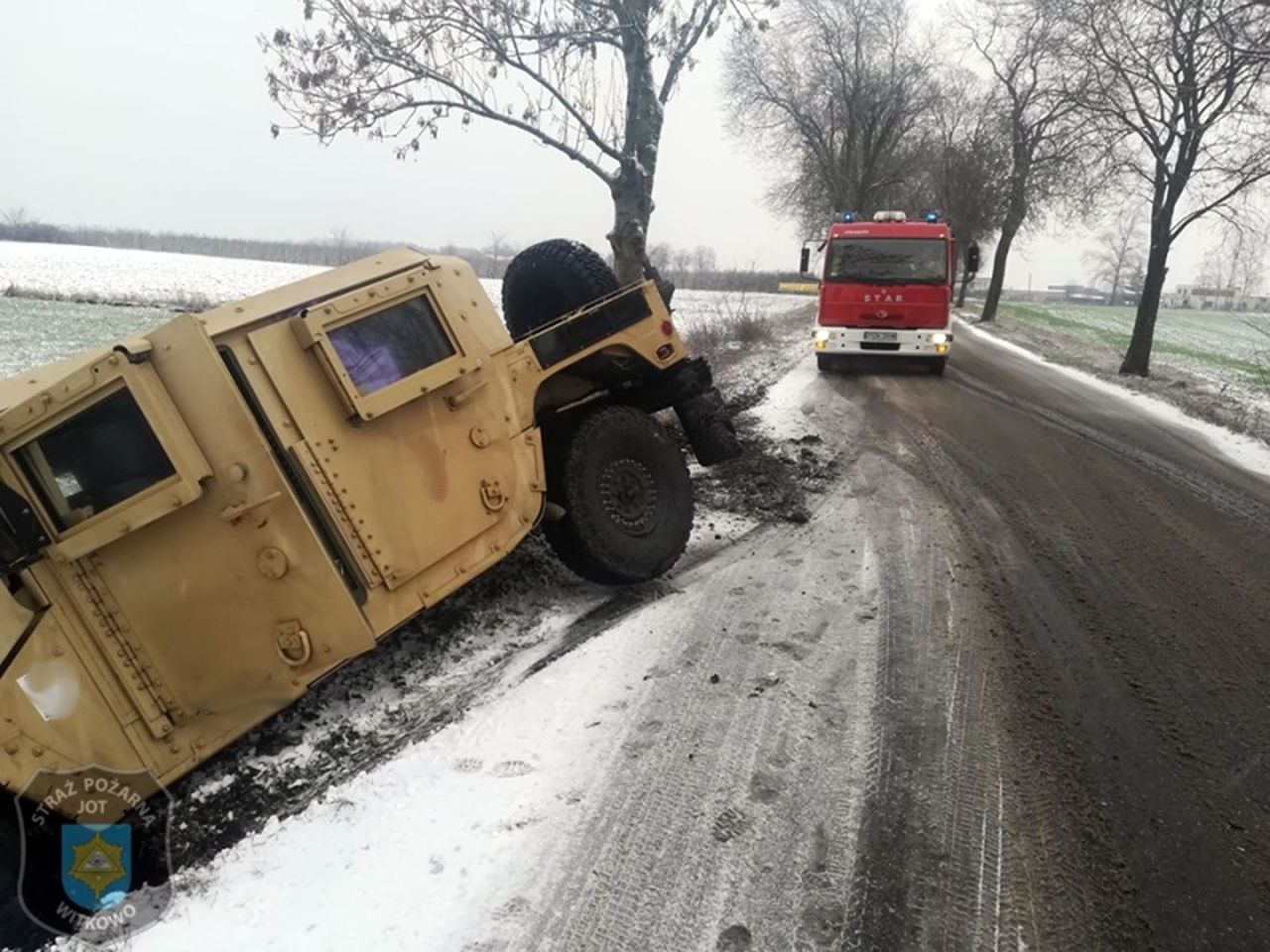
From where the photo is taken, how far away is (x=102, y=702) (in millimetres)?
2914

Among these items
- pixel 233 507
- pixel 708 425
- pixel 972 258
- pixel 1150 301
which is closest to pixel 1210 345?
pixel 1150 301

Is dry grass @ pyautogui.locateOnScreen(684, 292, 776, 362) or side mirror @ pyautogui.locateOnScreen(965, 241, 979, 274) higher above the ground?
dry grass @ pyautogui.locateOnScreen(684, 292, 776, 362)

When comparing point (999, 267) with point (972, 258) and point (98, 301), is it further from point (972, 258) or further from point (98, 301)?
point (98, 301)

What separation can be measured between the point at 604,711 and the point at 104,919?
1889 mm

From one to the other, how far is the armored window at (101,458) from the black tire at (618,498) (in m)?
2.10

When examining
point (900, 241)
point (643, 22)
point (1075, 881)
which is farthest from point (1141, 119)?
point (1075, 881)

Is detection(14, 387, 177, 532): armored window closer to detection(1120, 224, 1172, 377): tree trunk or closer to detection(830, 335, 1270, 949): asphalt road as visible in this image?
detection(830, 335, 1270, 949): asphalt road

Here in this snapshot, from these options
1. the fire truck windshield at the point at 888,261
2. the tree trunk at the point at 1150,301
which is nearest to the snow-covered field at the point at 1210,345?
the tree trunk at the point at 1150,301

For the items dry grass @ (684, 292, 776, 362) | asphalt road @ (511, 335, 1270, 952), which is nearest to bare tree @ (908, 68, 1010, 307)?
dry grass @ (684, 292, 776, 362)

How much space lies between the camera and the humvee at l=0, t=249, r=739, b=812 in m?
2.86

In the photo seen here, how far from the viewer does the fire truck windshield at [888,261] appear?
14.0 metres

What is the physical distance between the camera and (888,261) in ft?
46.3

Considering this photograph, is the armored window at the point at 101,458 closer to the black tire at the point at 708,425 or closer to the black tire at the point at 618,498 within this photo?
the black tire at the point at 618,498

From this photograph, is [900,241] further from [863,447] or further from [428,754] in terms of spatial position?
[428,754]
